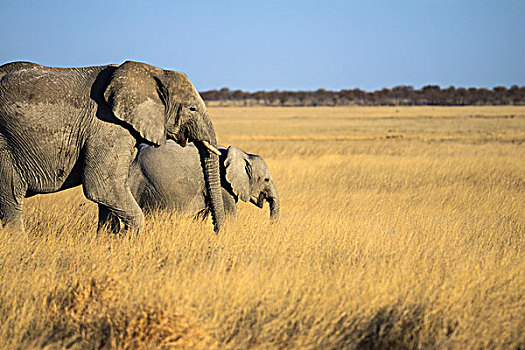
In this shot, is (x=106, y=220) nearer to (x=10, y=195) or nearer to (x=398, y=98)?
(x=10, y=195)

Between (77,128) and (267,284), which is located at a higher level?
(77,128)

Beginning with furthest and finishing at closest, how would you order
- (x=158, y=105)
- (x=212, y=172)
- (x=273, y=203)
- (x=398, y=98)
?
(x=398, y=98)
(x=273, y=203)
(x=212, y=172)
(x=158, y=105)

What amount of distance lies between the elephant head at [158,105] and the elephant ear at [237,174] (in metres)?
1.15

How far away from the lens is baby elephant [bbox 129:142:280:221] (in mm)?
7719

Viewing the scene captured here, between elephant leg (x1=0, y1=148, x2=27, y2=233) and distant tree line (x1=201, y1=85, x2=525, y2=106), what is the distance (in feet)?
312

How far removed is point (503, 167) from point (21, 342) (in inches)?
491

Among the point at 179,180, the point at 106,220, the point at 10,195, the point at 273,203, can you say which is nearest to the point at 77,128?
the point at 10,195

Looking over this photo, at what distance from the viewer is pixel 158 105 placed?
602cm

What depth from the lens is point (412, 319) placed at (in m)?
4.19

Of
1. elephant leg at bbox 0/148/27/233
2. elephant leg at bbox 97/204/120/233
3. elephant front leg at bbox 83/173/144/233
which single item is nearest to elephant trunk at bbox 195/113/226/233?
elephant front leg at bbox 83/173/144/233

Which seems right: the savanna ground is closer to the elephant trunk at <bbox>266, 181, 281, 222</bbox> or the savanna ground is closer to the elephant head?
the elephant trunk at <bbox>266, 181, 281, 222</bbox>

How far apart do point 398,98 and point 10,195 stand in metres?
109

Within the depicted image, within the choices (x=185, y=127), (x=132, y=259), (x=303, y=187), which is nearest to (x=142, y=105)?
(x=185, y=127)

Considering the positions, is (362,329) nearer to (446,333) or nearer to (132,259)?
(446,333)
